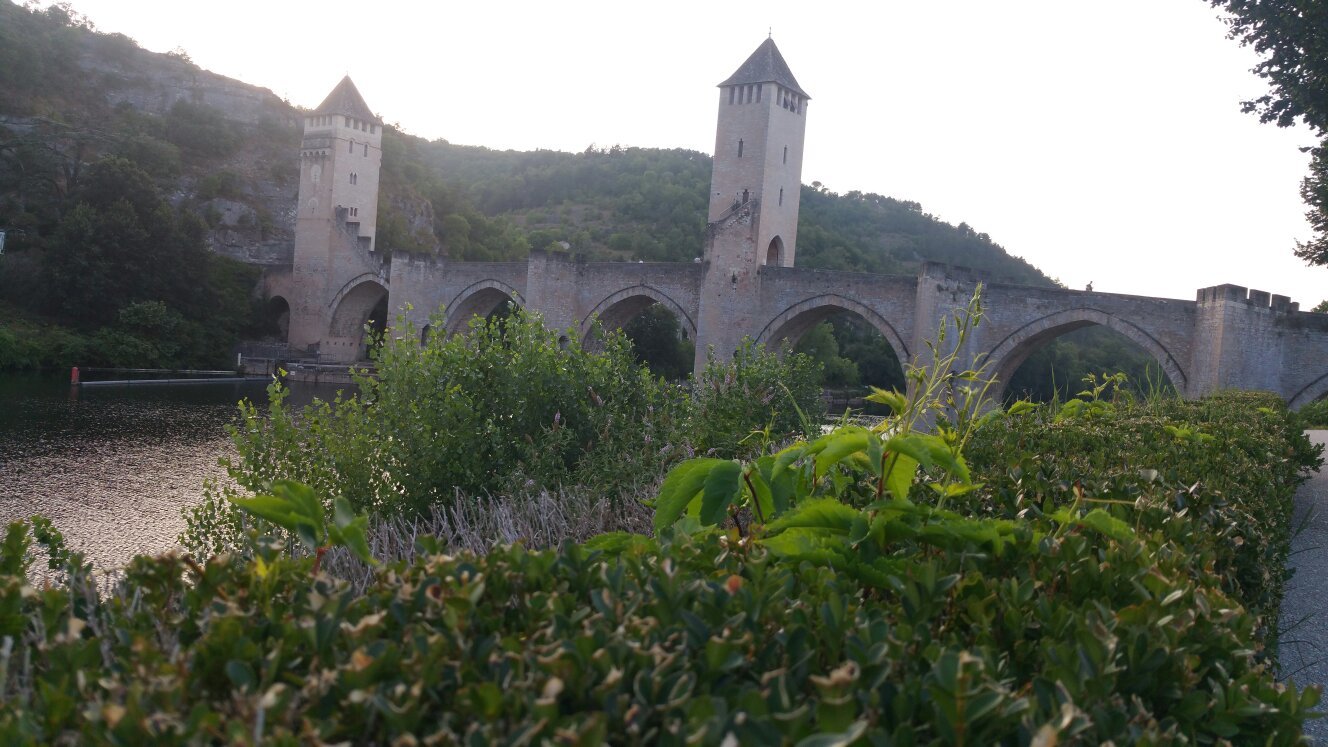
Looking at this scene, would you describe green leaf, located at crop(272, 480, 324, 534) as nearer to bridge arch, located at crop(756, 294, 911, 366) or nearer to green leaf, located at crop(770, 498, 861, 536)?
green leaf, located at crop(770, 498, 861, 536)

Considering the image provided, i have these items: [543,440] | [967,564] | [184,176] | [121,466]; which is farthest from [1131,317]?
[184,176]

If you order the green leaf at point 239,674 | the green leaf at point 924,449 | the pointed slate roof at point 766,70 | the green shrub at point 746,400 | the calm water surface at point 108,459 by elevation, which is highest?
the pointed slate roof at point 766,70

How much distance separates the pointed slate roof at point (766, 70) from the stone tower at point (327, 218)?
53.3ft

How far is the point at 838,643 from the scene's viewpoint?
123 cm

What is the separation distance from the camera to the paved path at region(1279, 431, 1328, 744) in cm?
297

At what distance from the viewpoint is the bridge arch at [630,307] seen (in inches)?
1046

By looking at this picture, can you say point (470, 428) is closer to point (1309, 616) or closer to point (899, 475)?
point (1309, 616)

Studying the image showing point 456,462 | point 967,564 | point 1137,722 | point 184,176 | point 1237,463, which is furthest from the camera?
point 184,176

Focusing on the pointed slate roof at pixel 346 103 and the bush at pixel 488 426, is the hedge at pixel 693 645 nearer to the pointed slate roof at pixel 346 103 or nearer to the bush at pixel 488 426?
the bush at pixel 488 426

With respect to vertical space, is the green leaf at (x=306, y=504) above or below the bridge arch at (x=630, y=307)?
below

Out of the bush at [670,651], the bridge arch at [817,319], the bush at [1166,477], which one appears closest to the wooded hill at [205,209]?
the bridge arch at [817,319]

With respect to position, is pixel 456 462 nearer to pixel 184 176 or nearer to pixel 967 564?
pixel 967 564

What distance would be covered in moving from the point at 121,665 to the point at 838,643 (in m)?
0.87

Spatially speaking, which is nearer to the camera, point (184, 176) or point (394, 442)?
point (394, 442)
